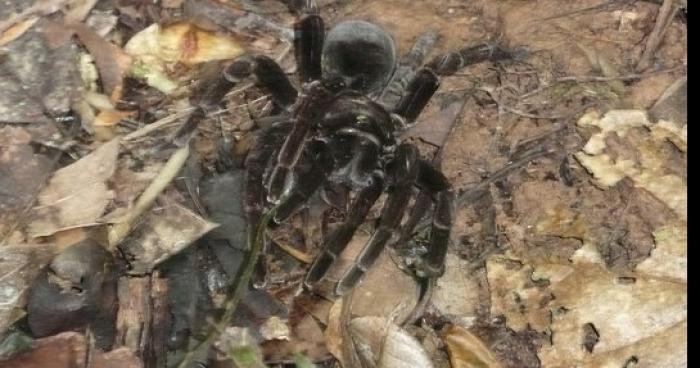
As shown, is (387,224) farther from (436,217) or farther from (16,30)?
(16,30)

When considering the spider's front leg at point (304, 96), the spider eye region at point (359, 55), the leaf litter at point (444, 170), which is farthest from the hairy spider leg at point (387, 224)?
the spider eye region at point (359, 55)

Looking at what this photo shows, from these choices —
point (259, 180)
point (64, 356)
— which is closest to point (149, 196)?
point (259, 180)

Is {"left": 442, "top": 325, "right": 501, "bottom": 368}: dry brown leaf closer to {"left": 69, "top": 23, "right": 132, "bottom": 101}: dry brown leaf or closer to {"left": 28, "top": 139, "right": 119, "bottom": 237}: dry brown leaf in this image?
{"left": 28, "top": 139, "right": 119, "bottom": 237}: dry brown leaf

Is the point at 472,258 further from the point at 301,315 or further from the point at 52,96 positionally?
the point at 52,96

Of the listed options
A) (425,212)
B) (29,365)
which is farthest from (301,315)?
(29,365)

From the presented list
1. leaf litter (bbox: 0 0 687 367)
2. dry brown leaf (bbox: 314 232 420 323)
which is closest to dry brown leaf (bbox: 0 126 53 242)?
leaf litter (bbox: 0 0 687 367)

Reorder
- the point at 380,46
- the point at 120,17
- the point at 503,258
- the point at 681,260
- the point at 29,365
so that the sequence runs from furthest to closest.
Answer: the point at 120,17, the point at 380,46, the point at 503,258, the point at 681,260, the point at 29,365
